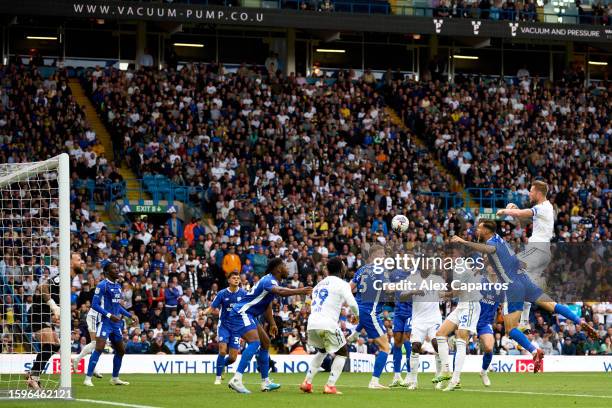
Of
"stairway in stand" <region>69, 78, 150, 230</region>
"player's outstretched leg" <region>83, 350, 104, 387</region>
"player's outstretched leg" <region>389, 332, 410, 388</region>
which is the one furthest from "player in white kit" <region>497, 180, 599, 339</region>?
"stairway in stand" <region>69, 78, 150, 230</region>

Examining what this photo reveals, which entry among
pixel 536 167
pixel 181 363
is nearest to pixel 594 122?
pixel 536 167

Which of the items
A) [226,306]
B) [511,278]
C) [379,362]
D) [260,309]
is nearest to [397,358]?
[379,362]

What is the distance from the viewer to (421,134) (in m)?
46.6

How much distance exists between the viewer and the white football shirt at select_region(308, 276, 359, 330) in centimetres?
1788

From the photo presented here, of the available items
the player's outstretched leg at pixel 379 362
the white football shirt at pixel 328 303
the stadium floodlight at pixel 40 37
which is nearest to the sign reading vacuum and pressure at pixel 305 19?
the stadium floodlight at pixel 40 37

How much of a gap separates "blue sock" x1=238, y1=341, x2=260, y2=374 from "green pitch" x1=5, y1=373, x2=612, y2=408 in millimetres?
452

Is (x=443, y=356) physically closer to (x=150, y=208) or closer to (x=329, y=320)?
(x=329, y=320)

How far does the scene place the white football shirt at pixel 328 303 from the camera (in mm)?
17875

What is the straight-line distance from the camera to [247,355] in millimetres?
18891

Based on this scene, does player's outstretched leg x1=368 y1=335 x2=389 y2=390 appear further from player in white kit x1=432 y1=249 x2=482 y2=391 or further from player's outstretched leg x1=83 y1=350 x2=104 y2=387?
player's outstretched leg x1=83 y1=350 x2=104 y2=387

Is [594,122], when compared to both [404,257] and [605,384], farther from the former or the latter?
[605,384]

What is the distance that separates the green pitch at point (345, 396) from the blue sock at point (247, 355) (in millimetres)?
452

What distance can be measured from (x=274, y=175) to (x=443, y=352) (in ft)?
68.1

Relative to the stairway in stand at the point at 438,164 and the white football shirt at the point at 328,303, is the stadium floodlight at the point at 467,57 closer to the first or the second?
the stairway in stand at the point at 438,164
